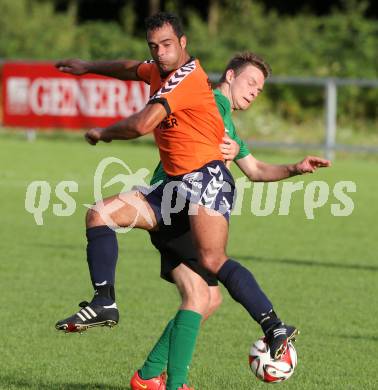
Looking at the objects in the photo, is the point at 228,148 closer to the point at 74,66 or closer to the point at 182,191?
the point at 182,191

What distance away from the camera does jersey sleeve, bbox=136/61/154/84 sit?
7160 millimetres

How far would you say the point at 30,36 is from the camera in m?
36.4

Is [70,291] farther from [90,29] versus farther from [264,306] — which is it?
[90,29]

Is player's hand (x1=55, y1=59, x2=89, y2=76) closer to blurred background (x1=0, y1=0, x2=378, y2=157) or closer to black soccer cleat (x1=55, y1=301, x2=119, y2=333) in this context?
black soccer cleat (x1=55, y1=301, x2=119, y2=333)

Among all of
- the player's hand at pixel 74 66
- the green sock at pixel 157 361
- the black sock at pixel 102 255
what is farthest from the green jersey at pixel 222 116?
the player's hand at pixel 74 66

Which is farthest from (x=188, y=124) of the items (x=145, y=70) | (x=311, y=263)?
(x=311, y=263)

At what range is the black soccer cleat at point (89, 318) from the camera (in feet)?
21.0

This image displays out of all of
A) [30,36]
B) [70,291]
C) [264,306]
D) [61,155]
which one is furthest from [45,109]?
[264,306]

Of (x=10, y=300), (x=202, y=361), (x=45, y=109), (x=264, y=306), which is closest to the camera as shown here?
(x=264, y=306)

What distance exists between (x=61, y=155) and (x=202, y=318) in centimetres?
1816

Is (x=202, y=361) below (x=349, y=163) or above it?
above

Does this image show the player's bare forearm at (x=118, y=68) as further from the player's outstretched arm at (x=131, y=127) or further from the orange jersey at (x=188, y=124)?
the player's outstretched arm at (x=131, y=127)

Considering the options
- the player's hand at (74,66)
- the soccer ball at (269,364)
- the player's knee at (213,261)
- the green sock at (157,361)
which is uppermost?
the player's hand at (74,66)

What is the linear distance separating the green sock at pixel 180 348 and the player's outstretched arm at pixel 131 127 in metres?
1.04
